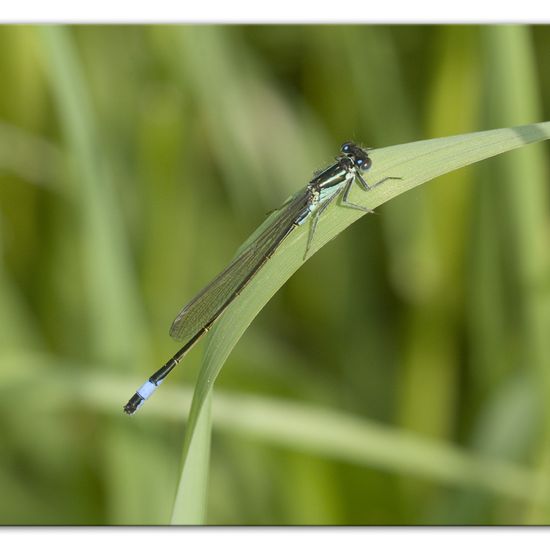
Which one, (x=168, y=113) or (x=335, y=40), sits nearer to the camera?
(x=168, y=113)

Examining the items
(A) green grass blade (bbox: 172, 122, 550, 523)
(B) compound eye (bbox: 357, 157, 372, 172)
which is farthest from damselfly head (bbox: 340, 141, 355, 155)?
(A) green grass blade (bbox: 172, 122, 550, 523)

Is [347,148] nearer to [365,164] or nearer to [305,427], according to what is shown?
[365,164]

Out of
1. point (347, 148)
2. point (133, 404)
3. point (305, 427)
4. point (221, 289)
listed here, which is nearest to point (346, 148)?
point (347, 148)

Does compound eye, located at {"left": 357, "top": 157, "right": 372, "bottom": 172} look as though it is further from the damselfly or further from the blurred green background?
the blurred green background
